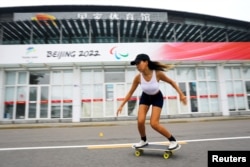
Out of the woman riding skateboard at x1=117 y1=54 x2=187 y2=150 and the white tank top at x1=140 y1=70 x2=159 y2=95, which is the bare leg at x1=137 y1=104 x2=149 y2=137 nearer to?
the woman riding skateboard at x1=117 y1=54 x2=187 y2=150

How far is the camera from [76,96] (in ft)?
52.9

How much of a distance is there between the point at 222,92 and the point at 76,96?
38.8 feet

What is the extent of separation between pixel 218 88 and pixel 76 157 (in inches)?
633

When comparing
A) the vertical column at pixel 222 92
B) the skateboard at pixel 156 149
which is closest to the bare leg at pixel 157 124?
the skateboard at pixel 156 149

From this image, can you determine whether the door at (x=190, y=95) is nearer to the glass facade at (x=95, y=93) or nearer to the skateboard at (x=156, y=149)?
the glass facade at (x=95, y=93)

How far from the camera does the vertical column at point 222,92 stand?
16.9m

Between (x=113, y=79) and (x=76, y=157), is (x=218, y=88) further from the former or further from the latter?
(x=76, y=157)

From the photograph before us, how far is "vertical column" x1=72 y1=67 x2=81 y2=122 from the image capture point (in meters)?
15.9

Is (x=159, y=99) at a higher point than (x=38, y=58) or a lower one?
lower

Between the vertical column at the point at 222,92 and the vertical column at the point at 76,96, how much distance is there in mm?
11458

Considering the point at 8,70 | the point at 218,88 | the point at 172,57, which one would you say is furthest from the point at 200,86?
the point at 8,70

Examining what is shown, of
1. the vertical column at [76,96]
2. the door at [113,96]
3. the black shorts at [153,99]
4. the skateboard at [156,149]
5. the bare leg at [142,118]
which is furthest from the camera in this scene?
the door at [113,96]

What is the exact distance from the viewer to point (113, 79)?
16938 millimetres

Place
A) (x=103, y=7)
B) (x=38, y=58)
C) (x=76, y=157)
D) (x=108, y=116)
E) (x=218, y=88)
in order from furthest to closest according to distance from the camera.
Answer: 1. (x=103, y=7)
2. (x=218, y=88)
3. (x=108, y=116)
4. (x=38, y=58)
5. (x=76, y=157)
